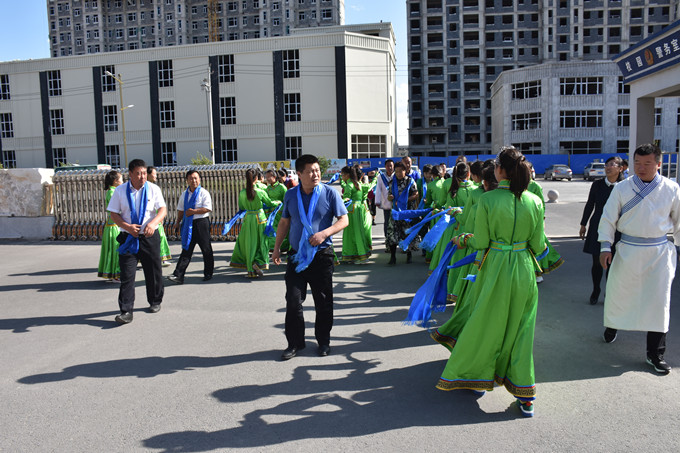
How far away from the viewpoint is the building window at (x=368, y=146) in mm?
46000

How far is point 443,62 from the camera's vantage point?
7069 cm

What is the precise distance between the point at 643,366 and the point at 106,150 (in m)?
52.1

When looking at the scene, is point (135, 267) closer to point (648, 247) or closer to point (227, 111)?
point (648, 247)

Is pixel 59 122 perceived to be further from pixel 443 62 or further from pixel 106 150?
pixel 443 62

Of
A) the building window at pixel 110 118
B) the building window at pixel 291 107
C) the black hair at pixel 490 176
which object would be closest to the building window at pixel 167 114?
the building window at pixel 110 118

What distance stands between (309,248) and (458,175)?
3735 mm

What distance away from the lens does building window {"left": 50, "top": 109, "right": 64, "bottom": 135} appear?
50.3m

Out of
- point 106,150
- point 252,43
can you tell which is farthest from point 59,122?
point 252,43

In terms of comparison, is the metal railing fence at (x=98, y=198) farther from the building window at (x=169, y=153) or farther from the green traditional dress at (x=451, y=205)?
the building window at (x=169, y=153)

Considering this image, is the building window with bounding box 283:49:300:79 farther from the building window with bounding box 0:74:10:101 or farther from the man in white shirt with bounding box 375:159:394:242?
the man in white shirt with bounding box 375:159:394:242

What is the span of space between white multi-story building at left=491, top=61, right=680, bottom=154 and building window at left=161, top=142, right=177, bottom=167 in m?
36.7

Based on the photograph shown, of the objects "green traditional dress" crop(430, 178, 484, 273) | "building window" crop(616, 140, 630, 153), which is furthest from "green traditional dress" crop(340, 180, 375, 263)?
"building window" crop(616, 140, 630, 153)

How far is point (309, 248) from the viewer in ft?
15.6

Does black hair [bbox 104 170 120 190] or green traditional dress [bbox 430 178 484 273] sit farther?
black hair [bbox 104 170 120 190]
